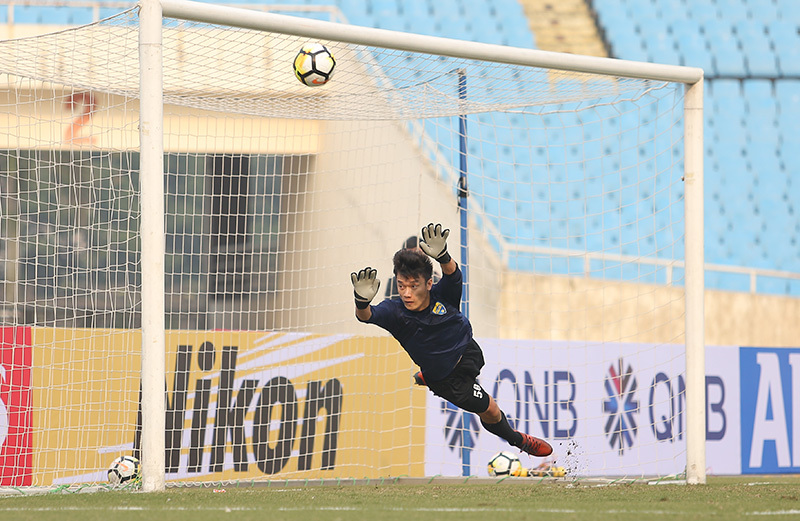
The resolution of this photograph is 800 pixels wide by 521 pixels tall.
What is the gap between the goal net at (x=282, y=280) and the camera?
7.73 meters

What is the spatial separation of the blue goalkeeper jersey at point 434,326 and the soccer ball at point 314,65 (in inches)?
62.4

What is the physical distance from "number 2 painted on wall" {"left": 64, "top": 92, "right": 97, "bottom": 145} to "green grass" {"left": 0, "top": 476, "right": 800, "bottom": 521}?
3.87m

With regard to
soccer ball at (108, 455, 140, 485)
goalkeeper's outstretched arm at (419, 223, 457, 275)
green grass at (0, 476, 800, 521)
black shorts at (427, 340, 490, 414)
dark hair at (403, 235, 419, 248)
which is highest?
dark hair at (403, 235, 419, 248)

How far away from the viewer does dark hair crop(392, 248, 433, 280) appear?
5.78m

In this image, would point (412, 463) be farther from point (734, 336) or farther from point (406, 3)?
point (406, 3)

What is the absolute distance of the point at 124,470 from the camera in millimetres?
7215

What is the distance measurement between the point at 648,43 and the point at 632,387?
9.28 metres

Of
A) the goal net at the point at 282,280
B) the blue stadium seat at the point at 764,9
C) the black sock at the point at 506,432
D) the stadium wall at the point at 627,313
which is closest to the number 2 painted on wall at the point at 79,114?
the goal net at the point at 282,280

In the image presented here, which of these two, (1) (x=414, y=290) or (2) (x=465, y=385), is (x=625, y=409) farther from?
(1) (x=414, y=290)

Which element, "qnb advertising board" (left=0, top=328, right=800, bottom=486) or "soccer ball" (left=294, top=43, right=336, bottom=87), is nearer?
"soccer ball" (left=294, top=43, right=336, bottom=87)

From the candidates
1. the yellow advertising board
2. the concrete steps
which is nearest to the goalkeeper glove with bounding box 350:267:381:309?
the yellow advertising board

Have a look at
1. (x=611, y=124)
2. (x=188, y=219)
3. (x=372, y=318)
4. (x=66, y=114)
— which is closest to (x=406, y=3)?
(x=611, y=124)

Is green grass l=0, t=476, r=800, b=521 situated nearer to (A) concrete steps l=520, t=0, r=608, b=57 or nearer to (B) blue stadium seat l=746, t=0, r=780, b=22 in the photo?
(A) concrete steps l=520, t=0, r=608, b=57

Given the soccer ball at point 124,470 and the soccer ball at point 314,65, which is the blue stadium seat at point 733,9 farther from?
the soccer ball at point 124,470
